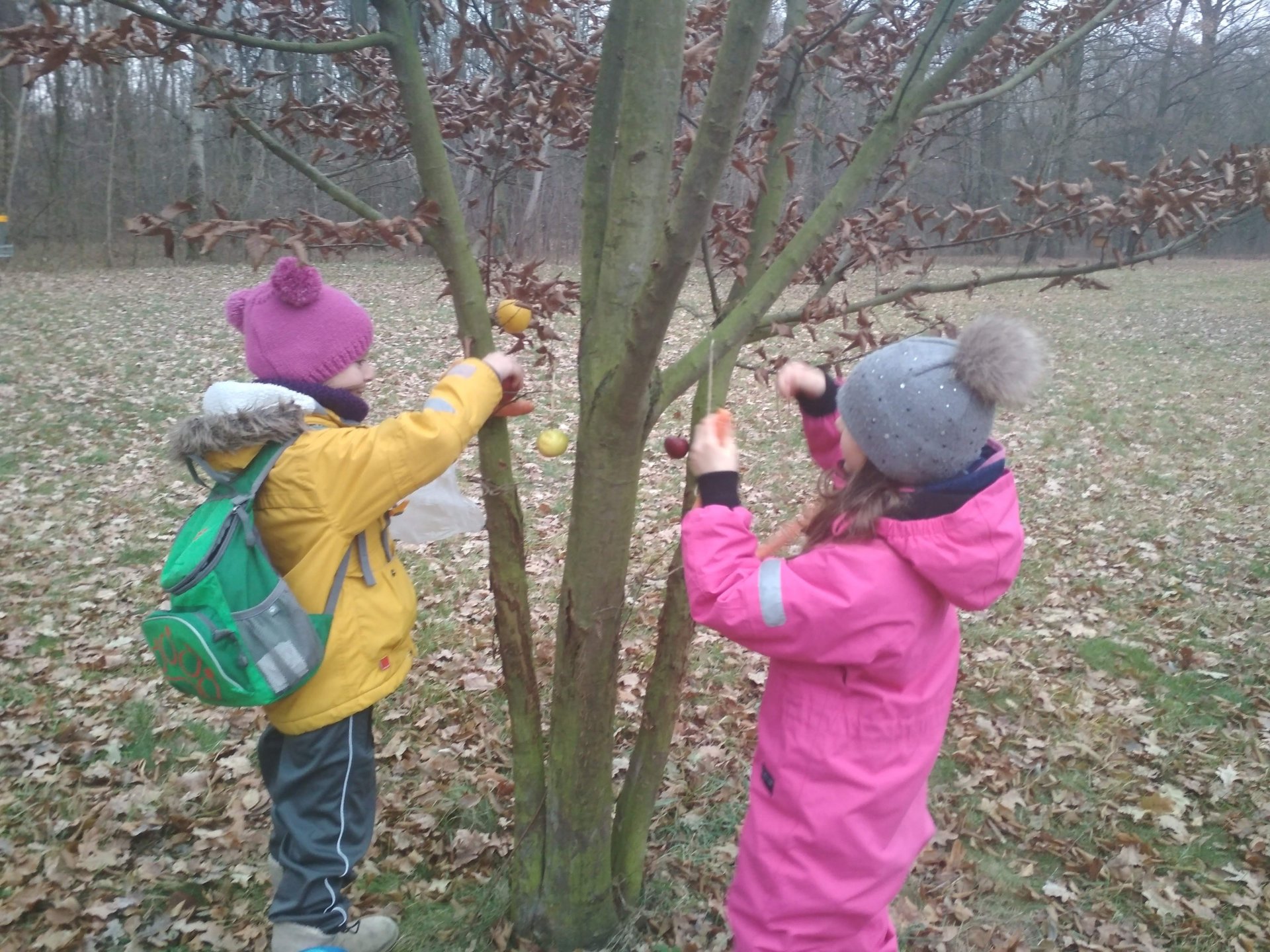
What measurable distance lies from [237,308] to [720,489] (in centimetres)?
150

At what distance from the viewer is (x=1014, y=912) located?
2.96 m

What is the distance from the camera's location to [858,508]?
5.83 ft

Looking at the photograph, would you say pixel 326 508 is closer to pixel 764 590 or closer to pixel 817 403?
pixel 764 590

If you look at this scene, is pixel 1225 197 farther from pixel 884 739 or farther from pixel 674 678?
pixel 674 678

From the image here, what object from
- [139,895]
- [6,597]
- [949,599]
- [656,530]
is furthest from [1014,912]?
[6,597]

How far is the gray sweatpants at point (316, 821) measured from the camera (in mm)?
2234

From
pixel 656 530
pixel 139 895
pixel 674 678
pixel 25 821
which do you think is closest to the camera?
pixel 674 678

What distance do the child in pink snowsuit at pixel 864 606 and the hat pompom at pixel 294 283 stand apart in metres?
1.07

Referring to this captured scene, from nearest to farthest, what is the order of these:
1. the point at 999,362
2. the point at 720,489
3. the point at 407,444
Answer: the point at 999,362, the point at 720,489, the point at 407,444

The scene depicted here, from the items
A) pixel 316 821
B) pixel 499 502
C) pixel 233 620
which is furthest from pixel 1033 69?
pixel 316 821

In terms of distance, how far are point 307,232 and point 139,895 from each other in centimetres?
242

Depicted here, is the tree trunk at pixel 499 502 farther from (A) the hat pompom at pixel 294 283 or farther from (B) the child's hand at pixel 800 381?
(B) the child's hand at pixel 800 381

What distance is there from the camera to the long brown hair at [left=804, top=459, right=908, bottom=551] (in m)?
1.74

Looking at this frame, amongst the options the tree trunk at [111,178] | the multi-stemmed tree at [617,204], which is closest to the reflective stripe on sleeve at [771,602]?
the multi-stemmed tree at [617,204]
